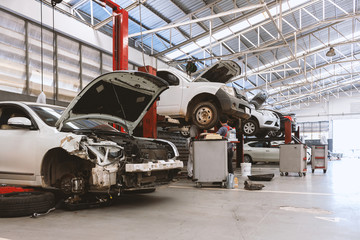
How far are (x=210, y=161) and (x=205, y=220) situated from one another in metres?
2.58

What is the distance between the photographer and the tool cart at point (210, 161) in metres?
5.52

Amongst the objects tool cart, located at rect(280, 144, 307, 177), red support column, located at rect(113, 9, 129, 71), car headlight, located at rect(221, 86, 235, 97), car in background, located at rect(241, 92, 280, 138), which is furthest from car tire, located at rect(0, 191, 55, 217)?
car in background, located at rect(241, 92, 280, 138)

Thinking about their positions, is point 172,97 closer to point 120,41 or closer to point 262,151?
point 120,41

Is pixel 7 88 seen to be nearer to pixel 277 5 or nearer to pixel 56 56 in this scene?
pixel 56 56

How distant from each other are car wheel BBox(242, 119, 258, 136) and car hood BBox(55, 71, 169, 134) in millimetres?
6358

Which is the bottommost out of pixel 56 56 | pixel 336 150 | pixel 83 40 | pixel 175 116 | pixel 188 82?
pixel 336 150

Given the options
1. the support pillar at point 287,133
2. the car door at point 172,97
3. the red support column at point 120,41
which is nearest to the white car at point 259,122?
the support pillar at point 287,133

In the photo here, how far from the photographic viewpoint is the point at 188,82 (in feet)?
22.0

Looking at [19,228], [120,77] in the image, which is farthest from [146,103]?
[19,228]

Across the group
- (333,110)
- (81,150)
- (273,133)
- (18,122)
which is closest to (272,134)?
(273,133)

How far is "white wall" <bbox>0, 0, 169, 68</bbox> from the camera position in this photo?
8.34 m

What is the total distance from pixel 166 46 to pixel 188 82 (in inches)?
299

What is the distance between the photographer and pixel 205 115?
641 centimetres

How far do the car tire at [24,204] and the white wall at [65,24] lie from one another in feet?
22.7
